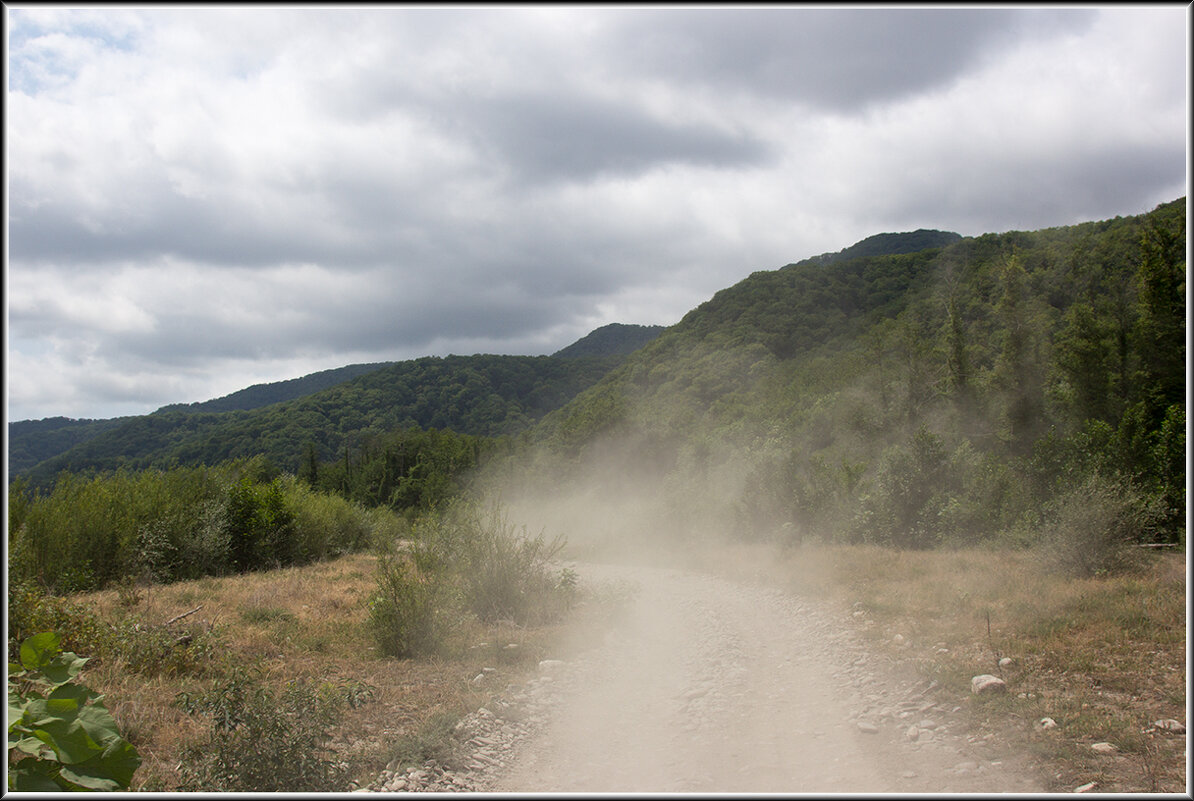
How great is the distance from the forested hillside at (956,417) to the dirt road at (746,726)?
6476 mm

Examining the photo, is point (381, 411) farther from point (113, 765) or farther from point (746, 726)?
point (113, 765)

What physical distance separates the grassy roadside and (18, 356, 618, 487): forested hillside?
227 ft

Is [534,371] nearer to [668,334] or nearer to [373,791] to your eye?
[668,334]

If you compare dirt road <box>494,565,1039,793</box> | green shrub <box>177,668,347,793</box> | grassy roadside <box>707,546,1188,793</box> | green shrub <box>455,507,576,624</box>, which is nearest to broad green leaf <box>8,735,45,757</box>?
green shrub <box>177,668,347,793</box>

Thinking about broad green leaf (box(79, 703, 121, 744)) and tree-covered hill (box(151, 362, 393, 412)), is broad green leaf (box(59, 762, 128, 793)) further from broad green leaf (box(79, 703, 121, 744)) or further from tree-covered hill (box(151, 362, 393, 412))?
tree-covered hill (box(151, 362, 393, 412))

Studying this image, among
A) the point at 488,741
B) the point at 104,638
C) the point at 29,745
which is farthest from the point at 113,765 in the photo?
the point at 104,638

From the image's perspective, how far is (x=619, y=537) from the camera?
34.5m

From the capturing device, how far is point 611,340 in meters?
153

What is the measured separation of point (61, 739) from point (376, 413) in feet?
327

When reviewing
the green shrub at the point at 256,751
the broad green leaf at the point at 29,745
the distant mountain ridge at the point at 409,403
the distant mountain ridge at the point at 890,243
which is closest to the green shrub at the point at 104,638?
the green shrub at the point at 256,751

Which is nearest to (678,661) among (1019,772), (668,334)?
(1019,772)

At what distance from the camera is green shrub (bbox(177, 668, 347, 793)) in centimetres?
477

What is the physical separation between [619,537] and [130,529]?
2388cm

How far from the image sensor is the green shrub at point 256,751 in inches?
188
